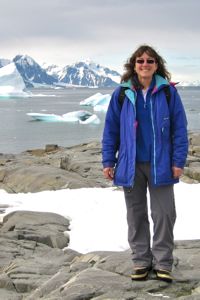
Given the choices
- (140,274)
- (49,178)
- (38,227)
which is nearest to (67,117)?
(49,178)

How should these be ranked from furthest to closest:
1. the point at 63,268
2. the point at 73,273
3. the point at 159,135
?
the point at 63,268, the point at 73,273, the point at 159,135

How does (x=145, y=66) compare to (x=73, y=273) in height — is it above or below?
above

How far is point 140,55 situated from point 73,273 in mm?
2286

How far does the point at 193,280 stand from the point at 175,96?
166 centimetres

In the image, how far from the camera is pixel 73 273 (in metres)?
5.02

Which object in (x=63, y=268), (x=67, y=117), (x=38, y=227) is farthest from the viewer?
(x=67, y=117)

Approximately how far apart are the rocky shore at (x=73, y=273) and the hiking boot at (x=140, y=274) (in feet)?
0.17

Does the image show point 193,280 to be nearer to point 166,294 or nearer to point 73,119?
point 166,294

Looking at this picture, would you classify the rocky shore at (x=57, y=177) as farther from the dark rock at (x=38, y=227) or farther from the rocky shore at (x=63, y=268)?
the rocky shore at (x=63, y=268)

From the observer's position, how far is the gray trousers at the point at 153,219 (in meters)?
4.40

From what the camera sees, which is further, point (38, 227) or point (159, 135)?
point (38, 227)

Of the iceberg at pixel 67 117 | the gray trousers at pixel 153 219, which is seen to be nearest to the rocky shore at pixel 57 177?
the gray trousers at pixel 153 219

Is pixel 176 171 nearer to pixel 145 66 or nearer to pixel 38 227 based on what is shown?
pixel 145 66

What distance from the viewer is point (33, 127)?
45.7 metres
